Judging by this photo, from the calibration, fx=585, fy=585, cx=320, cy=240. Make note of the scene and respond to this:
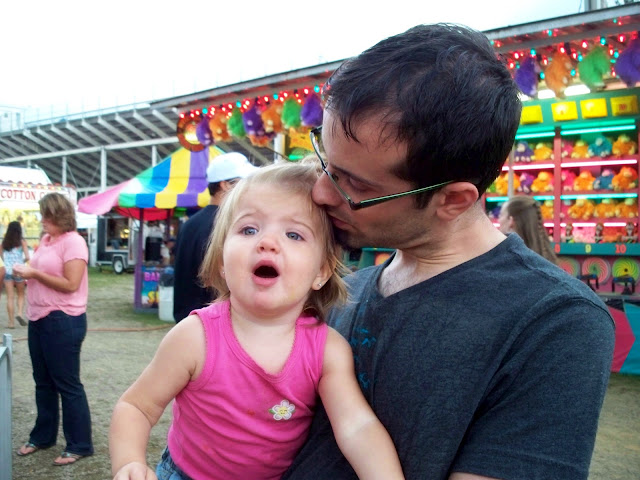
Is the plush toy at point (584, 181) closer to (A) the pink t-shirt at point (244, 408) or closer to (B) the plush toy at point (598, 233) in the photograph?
(B) the plush toy at point (598, 233)

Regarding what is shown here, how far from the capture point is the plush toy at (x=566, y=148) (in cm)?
873

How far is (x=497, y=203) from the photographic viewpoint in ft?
31.1

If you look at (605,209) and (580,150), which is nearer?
(605,209)

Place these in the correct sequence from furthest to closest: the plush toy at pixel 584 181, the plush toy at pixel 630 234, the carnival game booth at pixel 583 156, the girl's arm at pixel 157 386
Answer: the plush toy at pixel 584 181 → the plush toy at pixel 630 234 → the carnival game booth at pixel 583 156 → the girl's arm at pixel 157 386

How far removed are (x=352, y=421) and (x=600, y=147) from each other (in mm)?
8349

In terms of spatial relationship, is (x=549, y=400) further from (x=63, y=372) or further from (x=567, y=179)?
(x=567, y=179)

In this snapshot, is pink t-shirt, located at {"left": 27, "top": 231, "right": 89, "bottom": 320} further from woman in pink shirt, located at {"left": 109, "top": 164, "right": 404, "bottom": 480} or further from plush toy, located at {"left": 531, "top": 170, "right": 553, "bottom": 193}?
plush toy, located at {"left": 531, "top": 170, "right": 553, "bottom": 193}

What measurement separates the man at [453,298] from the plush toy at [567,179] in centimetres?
805

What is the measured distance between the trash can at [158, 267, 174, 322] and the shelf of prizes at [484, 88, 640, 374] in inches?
224

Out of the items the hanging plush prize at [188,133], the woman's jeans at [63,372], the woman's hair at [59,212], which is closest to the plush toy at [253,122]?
the hanging plush prize at [188,133]

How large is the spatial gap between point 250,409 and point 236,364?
0.11m

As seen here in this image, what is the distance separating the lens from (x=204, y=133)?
10.2 metres

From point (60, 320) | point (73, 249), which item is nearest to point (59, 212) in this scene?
point (73, 249)

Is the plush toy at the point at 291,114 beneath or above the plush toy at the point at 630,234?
above
